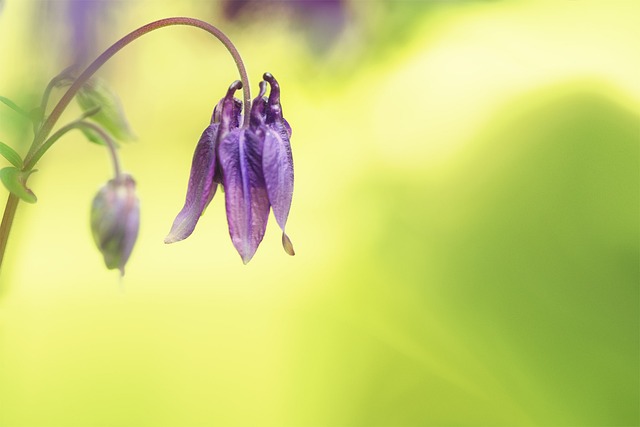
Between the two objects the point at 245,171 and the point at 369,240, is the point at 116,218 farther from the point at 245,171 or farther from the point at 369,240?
the point at 369,240

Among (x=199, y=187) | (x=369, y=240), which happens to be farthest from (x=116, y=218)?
(x=369, y=240)

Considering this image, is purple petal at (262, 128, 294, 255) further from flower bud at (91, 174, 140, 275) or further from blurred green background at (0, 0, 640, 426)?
blurred green background at (0, 0, 640, 426)

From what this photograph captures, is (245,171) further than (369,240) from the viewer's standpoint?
No

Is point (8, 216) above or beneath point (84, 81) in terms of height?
beneath

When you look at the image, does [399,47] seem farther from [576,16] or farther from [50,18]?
[50,18]

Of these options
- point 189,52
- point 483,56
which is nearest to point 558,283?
point 483,56

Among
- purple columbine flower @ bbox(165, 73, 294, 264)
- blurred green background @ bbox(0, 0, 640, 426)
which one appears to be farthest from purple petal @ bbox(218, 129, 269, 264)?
blurred green background @ bbox(0, 0, 640, 426)

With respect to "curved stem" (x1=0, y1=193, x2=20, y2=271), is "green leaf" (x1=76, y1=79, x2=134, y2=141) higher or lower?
higher
